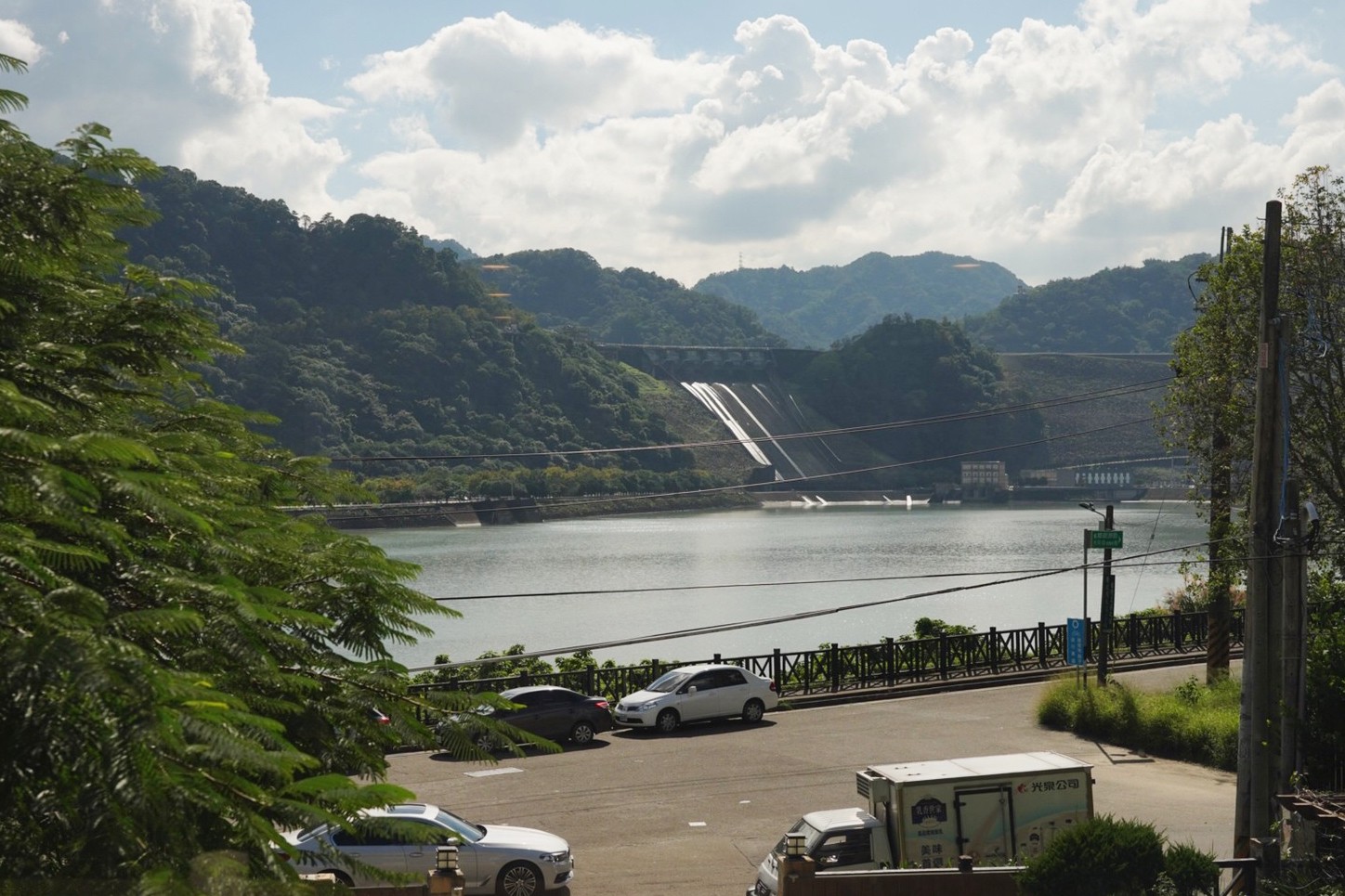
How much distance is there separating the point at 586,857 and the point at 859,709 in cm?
1288

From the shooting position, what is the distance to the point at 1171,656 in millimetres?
35188

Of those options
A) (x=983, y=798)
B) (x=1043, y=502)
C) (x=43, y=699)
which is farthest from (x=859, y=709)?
(x=1043, y=502)

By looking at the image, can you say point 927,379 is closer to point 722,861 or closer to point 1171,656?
point 1171,656

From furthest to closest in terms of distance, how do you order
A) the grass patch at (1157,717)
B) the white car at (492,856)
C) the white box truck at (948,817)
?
the grass patch at (1157,717) < the white box truck at (948,817) < the white car at (492,856)

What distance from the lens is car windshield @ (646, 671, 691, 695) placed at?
26.7 metres

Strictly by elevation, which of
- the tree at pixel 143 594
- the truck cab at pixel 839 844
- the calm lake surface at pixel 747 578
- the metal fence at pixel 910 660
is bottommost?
the calm lake surface at pixel 747 578

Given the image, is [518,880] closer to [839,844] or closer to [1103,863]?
[839,844]

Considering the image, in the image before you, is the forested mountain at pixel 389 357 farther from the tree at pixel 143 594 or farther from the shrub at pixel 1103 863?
the tree at pixel 143 594

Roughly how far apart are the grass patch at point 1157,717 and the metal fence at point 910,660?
14.4 ft

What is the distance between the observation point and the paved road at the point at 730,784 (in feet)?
55.6

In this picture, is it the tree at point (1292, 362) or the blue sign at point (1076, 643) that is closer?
the tree at point (1292, 362)

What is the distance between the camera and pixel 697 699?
26562 millimetres

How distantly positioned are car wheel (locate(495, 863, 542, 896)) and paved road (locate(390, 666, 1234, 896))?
625 mm

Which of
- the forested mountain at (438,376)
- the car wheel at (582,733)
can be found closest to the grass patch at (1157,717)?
the car wheel at (582,733)
